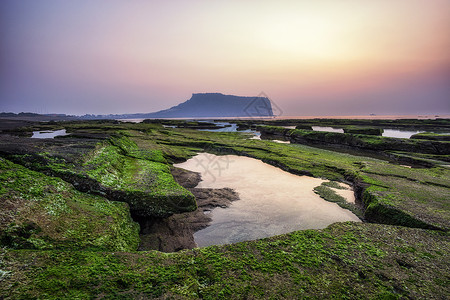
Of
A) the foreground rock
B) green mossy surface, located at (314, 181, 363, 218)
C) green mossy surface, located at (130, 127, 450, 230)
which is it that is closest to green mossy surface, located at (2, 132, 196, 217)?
the foreground rock

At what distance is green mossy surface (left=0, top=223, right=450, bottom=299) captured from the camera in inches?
193

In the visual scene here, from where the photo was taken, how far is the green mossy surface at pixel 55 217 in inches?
239

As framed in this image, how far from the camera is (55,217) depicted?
6988 millimetres

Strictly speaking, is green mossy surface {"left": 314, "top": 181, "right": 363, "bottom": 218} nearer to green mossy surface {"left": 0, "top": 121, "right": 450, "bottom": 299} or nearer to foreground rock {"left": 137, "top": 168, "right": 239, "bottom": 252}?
green mossy surface {"left": 0, "top": 121, "right": 450, "bottom": 299}

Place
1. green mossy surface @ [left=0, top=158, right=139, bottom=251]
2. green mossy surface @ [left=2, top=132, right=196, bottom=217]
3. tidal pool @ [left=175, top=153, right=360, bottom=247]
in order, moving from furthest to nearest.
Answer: tidal pool @ [left=175, top=153, right=360, bottom=247] → green mossy surface @ [left=2, top=132, right=196, bottom=217] → green mossy surface @ [left=0, top=158, right=139, bottom=251]

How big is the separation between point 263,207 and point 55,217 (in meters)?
11.7

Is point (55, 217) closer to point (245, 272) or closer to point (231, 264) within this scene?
point (231, 264)

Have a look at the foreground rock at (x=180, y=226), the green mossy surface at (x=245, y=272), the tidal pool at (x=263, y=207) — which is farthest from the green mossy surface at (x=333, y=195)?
the foreground rock at (x=180, y=226)

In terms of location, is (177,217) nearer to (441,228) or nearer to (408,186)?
(441,228)

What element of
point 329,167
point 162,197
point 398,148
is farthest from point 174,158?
point 398,148

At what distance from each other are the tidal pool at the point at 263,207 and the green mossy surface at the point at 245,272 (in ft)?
13.4

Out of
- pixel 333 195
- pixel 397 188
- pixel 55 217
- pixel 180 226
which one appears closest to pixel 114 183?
pixel 55 217

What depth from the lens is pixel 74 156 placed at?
1175 cm

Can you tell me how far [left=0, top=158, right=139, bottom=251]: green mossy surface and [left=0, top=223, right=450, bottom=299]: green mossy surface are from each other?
678 millimetres
